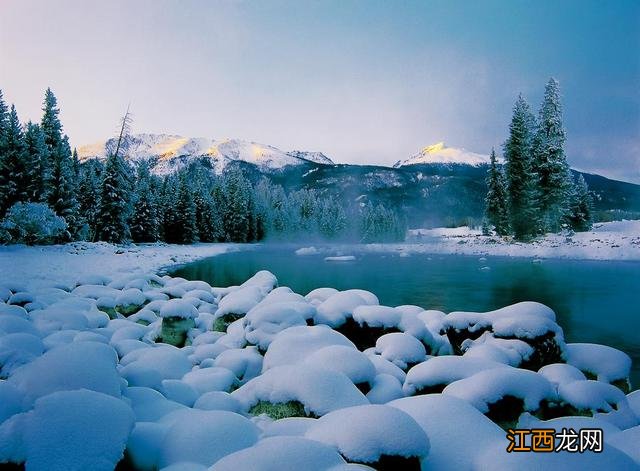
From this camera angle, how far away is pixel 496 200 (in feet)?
149

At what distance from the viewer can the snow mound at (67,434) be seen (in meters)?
2.51

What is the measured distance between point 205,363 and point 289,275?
18.1 metres

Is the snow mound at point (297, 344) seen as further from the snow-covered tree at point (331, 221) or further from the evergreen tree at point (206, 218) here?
the snow-covered tree at point (331, 221)

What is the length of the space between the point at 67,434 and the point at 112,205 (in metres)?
37.6

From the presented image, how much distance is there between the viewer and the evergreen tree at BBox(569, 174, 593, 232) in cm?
4121

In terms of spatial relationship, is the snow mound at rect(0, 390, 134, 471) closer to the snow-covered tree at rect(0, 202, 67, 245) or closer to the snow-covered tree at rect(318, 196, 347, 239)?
the snow-covered tree at rect(0, 202, 67, 245)

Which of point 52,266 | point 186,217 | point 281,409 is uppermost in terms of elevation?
point 186,217

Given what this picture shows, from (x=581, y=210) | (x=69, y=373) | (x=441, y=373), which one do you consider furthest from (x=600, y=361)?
(x=581, y=210)

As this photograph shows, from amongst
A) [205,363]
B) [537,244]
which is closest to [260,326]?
[205,363]

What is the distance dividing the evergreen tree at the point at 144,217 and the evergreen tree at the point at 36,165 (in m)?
14.3

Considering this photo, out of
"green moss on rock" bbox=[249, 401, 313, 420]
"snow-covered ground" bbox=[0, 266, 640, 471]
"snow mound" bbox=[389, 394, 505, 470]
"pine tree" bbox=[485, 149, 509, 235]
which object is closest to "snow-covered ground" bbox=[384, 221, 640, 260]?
"pine tree" bbox=[485, 149, 509, 235]

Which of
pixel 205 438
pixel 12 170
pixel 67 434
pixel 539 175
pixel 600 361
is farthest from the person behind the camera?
pixel 539 175

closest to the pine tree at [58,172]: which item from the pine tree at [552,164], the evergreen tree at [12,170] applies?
the evergreen tree at [12,170]

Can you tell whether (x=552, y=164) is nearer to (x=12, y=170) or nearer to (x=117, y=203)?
(x=117, y=203)
